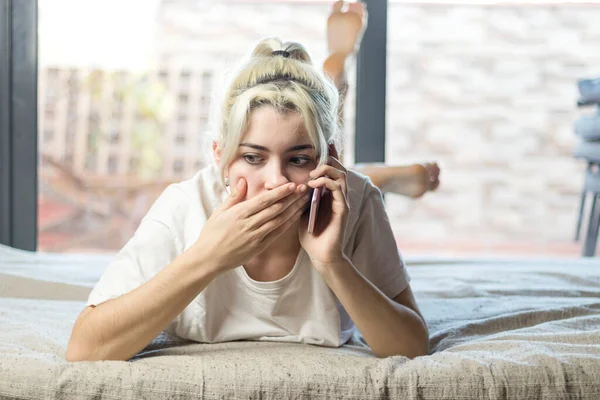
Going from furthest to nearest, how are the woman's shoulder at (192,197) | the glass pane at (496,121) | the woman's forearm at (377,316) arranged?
the glass pane at (496,121), the woman's shoulder at (192,197), the woman's forearm at (377,316)

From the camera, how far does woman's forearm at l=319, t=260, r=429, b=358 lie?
114 cm

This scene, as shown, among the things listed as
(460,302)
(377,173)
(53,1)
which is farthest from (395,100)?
(460,302)

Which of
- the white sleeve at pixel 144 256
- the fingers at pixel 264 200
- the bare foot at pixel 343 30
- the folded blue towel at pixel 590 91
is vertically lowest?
the white sleeve at pixel 144 256

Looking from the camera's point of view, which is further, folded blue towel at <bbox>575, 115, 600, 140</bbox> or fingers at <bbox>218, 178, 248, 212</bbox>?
folded blue towel at <bbox>575, 115, 600, 140</bbox>

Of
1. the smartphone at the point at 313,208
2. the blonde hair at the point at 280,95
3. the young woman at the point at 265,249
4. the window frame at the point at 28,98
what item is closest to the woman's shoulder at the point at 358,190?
the young woman at the point at 265,249

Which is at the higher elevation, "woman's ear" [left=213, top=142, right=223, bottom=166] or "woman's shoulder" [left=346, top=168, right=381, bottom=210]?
"woman's ear" [left=213, top=142, right=223, bottom=166]

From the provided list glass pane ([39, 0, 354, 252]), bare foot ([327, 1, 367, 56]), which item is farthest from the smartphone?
glass pane ([39, 0, 354, 252])

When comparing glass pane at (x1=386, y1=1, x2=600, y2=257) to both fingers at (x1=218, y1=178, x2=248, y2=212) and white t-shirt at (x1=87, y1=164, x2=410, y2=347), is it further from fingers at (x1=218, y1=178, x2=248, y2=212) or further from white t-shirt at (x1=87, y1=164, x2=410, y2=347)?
fingers at (x1=218, y1=178, x2=248, y2=212)

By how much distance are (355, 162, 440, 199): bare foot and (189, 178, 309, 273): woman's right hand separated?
98 cm

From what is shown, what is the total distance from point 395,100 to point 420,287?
381 centimetres

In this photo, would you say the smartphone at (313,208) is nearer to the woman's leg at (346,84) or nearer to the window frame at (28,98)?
the woman's leg at (346,84)

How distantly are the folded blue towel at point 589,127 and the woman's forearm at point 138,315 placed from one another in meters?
2.38

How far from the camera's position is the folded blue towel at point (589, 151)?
3016 millimetres

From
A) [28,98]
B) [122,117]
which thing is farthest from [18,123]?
[122,117]
